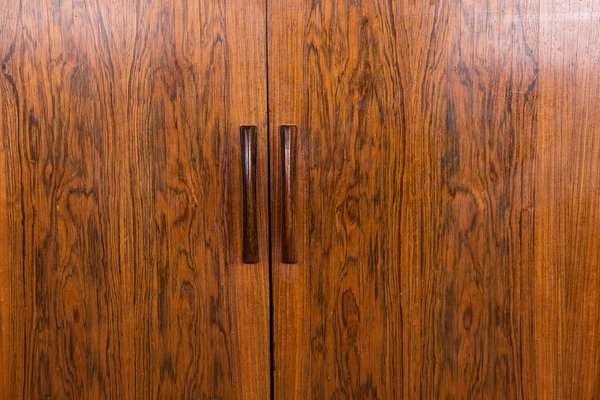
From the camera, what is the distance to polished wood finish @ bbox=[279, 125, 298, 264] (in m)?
0.85

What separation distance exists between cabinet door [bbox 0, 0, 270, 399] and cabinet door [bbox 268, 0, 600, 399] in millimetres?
64

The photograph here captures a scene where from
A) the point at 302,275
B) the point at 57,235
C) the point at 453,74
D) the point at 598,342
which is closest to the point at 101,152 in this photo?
the point at 57,235

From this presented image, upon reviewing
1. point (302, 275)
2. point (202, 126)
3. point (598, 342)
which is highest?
point (202, 126)

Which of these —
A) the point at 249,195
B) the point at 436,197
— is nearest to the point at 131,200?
the point at 249,195

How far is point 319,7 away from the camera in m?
0.85

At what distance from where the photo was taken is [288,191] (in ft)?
2.81

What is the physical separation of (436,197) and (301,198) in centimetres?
23

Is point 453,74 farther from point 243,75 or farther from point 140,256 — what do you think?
point 140,256

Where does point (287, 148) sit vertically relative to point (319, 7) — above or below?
below

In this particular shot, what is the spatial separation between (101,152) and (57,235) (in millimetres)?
164

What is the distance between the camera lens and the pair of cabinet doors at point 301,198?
845mm

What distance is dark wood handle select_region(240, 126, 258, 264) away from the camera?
0.85 meters

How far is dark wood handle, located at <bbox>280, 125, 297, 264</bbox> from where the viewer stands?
85cm

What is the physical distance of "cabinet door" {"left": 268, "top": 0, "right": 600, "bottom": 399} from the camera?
2.75 feet
